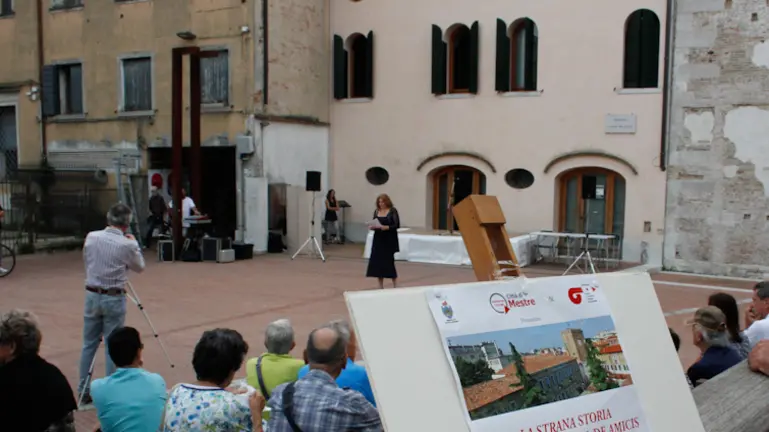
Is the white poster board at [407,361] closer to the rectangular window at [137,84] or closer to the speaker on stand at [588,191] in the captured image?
the speaker on stand at [588,191]

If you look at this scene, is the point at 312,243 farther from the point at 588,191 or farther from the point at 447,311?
the point at 447,311

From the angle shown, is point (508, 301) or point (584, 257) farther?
point (584, 257)

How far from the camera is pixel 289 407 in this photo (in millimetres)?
2195

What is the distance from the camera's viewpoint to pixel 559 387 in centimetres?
173

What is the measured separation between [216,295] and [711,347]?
8.78 m

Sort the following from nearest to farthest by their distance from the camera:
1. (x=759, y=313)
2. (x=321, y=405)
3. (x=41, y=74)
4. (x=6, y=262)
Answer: (x=321, y=405)
(x=759, y=313)
(x=6, y=262)
(x=41, y=74)

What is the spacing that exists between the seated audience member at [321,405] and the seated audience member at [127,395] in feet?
6.06

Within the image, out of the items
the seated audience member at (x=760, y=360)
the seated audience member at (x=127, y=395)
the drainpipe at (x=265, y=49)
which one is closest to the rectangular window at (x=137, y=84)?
the drainpipe at (x=265, y=49)

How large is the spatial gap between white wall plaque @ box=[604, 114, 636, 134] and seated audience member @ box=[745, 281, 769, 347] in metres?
11.5

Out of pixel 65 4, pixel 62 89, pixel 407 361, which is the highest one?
pixel 65 4

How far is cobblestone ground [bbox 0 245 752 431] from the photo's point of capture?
820 cm

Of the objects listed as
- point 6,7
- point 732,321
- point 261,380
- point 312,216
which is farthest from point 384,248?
point 6,7

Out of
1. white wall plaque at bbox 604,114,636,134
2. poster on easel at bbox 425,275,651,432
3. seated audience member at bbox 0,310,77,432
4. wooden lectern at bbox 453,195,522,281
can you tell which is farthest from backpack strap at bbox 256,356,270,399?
white wall plaque at bbox 604,114,636,134

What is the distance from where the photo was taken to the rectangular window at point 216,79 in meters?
18.5
